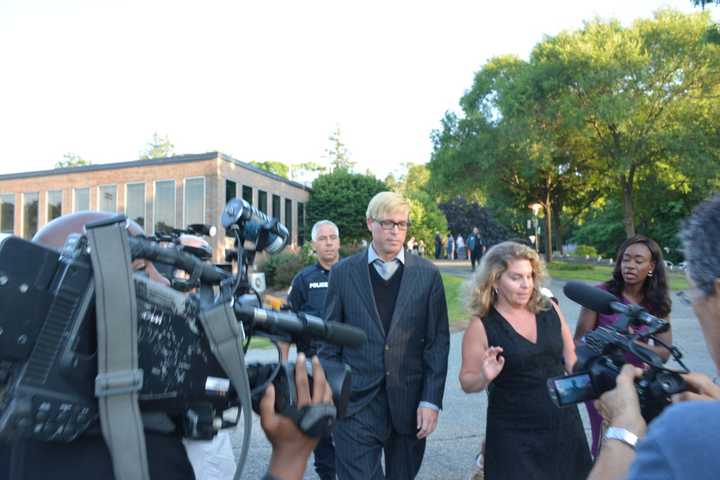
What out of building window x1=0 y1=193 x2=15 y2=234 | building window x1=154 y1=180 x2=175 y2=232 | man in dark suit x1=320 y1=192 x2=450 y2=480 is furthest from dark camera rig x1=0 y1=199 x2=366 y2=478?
building window x1=0 y1=193 x2=15 y2=234

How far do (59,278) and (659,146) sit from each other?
1150 inches

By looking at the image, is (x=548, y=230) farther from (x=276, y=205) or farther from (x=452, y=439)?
(x=452, y=439)

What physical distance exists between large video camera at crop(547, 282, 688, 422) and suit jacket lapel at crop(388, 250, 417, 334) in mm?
1662

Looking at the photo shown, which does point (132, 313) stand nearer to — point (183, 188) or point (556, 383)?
point (556, 383)

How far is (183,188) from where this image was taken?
3072 centimetres

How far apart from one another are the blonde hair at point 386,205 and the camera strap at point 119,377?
2.84m

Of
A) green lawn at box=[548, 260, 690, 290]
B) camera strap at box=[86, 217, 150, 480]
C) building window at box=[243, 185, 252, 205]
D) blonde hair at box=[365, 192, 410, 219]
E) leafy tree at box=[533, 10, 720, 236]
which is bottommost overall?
green lawn at box=[548, 260, 690, 290]

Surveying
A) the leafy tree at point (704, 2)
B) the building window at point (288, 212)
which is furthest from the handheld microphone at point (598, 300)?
the building window at point (288, 212)

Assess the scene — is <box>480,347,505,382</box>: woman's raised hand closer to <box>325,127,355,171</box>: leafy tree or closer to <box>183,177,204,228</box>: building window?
<box>183,177,204,228</box>: building window

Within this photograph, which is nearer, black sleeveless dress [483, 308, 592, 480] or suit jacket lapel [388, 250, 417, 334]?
black sleeveless dress [483, 308, 592, 480]

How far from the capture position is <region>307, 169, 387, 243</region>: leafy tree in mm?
41188

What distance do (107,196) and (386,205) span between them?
105 feet

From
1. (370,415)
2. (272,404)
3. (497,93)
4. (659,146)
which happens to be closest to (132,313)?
(272,404)

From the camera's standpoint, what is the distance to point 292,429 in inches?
55.6
